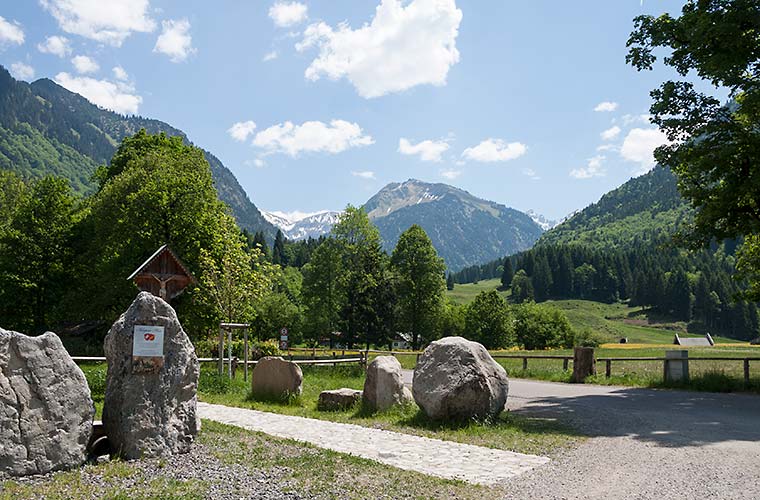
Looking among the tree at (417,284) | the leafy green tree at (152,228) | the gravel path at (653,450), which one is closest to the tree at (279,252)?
the tree at (417,284)

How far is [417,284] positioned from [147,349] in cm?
4793

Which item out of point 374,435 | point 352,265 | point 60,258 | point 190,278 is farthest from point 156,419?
point 352,265

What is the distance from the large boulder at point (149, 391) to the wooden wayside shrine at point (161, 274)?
1091 cm

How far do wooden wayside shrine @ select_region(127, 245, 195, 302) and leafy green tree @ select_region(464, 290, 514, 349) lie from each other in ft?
187

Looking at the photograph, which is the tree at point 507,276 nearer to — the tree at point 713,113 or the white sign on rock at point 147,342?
the tree at point 713,113

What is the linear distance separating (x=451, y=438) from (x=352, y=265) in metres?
43.8

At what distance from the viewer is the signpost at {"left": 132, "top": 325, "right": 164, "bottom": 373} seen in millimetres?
8773

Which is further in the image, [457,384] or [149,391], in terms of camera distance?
[457,384]

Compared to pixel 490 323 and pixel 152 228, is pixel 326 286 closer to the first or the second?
pixel 152 228

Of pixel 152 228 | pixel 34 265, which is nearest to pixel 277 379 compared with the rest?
pixel 152 228

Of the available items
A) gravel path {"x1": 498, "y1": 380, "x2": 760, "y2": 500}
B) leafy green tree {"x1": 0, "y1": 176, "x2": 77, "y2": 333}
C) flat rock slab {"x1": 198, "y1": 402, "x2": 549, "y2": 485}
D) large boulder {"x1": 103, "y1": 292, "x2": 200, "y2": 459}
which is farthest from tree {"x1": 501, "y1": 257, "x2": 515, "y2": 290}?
large boulder {"x1": 103, "y1": 292, "x2": 200, "y2": 459}

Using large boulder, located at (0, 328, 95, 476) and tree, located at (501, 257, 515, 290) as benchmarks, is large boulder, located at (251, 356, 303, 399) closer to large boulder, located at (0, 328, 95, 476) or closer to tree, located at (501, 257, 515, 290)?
large boulder, located at (0, 328, 95, 476)

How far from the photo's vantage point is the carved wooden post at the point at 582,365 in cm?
2344

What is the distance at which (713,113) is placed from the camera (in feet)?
57.9
